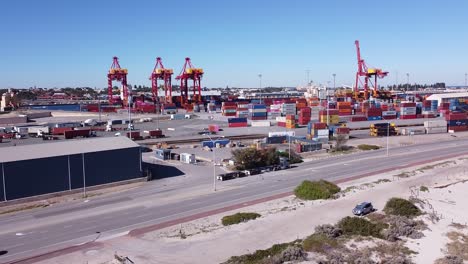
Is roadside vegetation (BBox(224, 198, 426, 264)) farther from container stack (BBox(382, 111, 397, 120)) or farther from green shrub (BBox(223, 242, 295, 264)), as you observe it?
container stack (BBox(382, 111, 397, 120))

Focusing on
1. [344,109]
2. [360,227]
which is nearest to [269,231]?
[360,227]

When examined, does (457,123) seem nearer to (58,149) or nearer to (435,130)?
(435,130)

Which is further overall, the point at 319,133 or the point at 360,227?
the point at 319,133

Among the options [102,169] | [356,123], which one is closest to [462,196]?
[102,169]

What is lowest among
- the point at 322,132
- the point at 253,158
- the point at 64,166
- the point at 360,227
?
the point at 360,227

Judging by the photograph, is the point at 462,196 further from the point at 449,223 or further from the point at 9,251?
the point at 9,251

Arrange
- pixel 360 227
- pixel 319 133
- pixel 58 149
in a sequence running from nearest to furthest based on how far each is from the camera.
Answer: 1. pixel 360 227
2. pixel 58 149
3. pixel 319 133
